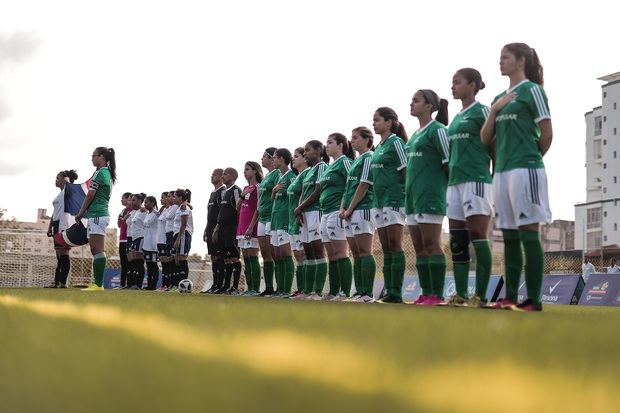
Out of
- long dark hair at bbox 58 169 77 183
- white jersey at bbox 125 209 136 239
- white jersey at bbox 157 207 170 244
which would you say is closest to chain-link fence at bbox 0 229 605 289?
white jersey at bbox 125 209 136 239

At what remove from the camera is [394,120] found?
352 inches

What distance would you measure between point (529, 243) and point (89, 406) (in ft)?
15.5

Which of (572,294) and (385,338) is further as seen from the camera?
(572,294)

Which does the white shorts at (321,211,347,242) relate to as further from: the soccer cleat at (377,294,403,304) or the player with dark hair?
the player with dark hair

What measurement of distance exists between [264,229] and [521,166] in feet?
22.9

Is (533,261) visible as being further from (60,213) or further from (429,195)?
(60,213)

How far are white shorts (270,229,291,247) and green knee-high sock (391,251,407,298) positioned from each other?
10.9 feet

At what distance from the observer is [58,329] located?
9.48 ft

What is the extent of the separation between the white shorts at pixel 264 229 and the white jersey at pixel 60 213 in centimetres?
335

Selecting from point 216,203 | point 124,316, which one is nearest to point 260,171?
point 216,203

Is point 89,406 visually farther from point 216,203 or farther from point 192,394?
point 216,203

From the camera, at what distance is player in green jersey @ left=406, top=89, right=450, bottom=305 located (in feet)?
24.5

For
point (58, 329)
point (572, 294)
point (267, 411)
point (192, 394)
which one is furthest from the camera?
point (572, 294)

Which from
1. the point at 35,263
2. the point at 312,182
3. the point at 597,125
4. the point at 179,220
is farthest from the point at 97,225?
the point at 597,125
